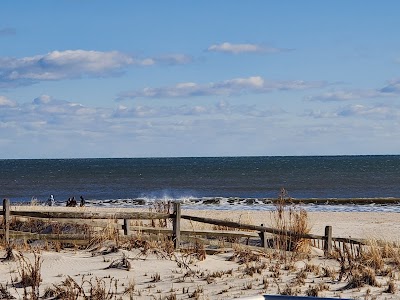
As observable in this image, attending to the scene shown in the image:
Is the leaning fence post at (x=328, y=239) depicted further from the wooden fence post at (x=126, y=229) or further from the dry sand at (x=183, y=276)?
the wooden fence post at (x=126, y=229)

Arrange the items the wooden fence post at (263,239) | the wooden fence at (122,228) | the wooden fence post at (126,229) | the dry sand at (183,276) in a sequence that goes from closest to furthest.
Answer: the dry sand at (183,276) < the wooden fence at (122,228) < the wooden fence post at (126,229) < the wooden fence post at (263,239)

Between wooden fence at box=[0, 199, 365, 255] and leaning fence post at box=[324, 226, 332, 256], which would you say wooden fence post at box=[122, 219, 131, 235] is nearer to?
wooden fence at box=[0, 199, 365, 255]

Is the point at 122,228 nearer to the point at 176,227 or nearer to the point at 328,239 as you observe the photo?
the point at 176,227

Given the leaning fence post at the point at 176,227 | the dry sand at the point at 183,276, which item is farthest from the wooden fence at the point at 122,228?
the dry sand at the point at 183,276

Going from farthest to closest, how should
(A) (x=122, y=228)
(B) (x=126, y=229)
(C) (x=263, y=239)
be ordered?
(A) (x=122, y=228)
(C) (x=263, y=239)
(B) (x=126, y=229)

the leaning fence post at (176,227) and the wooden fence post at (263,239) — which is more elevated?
the leaning fence post at (176,227)

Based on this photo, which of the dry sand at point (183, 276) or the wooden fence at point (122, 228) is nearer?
the dry sand at point (183, 276)


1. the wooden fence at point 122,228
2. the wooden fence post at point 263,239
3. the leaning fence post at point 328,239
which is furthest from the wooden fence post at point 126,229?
the leaning fence post at point 328,239

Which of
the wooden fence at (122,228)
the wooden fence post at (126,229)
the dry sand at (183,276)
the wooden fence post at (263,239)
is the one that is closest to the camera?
the dry sand at (183,276)

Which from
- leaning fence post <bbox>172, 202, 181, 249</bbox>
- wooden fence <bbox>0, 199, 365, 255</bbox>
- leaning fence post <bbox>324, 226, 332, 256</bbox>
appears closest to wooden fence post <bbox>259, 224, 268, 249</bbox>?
wooden fence <bbox>0, 199, 365, 255</bbox>

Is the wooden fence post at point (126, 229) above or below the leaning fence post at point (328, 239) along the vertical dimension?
above

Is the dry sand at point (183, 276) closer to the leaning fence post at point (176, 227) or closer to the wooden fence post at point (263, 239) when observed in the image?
the leaning fence post at point (176, 227)

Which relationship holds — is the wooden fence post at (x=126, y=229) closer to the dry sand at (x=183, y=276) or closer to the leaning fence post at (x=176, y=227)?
the leaning fence post at (x=176, y=227)

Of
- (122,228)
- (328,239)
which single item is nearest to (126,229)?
(122,228)
